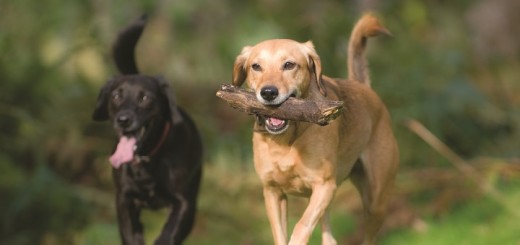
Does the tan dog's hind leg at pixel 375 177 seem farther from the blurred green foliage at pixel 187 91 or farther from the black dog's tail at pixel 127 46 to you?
the blurred green foliage at pixel 187 91

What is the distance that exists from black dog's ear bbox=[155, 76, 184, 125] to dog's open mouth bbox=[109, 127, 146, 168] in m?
0.29

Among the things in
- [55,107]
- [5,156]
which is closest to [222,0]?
[55,107]

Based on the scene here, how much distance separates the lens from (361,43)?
326 inches

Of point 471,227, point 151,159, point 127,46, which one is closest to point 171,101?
point 151,159

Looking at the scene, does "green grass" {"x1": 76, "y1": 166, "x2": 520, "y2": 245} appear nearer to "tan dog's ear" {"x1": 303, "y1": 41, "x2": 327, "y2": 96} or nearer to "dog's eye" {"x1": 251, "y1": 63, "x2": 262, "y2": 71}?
"tan dog's ear" {"x1": 303, "y1": 41, "x2": 327, "y2": 96}

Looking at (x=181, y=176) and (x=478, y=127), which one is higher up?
(x=181, y=176)

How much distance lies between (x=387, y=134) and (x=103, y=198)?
448cm

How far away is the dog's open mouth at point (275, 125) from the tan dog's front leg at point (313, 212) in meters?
0.54

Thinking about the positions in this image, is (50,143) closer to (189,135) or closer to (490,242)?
(189,135)

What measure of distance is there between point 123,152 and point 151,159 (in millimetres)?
378

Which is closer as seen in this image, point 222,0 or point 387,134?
point 387,134

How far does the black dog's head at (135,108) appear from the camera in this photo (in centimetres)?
752

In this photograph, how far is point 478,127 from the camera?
13.1 meters

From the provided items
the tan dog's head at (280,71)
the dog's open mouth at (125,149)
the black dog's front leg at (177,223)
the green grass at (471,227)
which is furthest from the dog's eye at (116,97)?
the green grass at (471,227)
